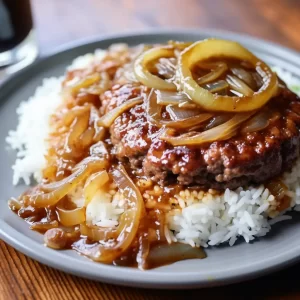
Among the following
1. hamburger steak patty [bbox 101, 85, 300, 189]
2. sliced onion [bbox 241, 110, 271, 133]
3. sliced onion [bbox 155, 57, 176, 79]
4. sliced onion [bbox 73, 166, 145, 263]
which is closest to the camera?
sliced onion [bbox 73, 166, 145, 263]

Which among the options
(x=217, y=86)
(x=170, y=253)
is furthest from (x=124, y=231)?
(x=217, y=86)

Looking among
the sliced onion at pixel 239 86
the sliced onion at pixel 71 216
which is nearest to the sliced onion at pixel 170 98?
the sliced onion at pixel 239 86

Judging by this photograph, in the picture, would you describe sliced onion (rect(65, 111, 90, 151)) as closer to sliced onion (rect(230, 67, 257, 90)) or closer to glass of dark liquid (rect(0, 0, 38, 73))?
sliced onion (rect(230, 67, 257, 90))

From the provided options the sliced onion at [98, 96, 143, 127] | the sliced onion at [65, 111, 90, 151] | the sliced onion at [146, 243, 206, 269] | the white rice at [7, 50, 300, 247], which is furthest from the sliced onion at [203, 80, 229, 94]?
the sliced onion at [146, 243, 206, 269]

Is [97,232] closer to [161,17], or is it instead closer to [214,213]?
[214,213]

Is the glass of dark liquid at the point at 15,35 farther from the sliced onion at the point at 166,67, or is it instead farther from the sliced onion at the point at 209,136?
the sliced onion at the point at 209,136
